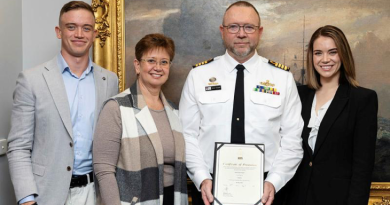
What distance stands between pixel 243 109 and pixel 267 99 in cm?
16

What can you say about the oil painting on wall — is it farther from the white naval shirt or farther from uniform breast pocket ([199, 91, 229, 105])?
uniform breast pocket ([199, 91, 229, 105])

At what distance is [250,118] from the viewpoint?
239 cm

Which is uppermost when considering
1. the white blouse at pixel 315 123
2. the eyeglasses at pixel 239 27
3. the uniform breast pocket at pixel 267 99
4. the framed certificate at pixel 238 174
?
the eyeglasses at pixel 239 27

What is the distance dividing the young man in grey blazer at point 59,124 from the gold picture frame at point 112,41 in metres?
0.59

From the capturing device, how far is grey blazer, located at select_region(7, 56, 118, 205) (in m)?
2.00

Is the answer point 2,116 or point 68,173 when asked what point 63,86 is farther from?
point 2,116

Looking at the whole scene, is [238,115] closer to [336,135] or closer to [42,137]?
[336,135]

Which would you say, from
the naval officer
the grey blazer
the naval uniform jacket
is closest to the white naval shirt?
the naval officer

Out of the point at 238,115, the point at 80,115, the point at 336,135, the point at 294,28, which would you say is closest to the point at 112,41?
the point at 80,115

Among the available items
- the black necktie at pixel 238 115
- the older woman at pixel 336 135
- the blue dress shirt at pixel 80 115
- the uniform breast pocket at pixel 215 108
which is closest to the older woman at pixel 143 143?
the blue dress shirt at pixel 80 115

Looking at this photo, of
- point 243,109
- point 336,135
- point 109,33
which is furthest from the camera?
point 109,33

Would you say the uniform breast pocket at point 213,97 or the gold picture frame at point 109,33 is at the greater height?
the gold picture frame at point 109,33

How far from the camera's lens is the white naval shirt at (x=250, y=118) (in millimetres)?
2352

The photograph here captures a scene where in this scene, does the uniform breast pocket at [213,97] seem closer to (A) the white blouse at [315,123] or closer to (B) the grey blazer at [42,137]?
(A) the white blouse at [315,123]
